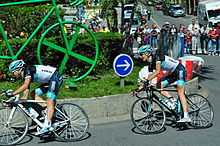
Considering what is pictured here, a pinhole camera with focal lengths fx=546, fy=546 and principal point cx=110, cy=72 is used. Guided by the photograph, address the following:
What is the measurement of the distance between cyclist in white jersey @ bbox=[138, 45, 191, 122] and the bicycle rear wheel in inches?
14.6

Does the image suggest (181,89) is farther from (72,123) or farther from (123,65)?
(123,65)

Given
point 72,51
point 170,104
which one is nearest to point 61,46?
point 72,51

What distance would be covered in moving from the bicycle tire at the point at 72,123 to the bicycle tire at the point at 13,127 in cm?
59

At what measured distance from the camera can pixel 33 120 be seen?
9641mm

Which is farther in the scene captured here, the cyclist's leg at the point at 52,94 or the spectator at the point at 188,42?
the spectator at the point at 188,42

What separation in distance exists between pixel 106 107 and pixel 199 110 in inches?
78.5

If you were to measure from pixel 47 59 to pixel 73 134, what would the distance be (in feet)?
16.3

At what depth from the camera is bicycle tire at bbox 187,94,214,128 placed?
10.7m

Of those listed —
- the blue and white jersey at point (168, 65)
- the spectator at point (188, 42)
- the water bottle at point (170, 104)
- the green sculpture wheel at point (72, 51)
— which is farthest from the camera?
the spectator at point (188, 42)

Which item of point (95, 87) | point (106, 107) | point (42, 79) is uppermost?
point (42, 79)

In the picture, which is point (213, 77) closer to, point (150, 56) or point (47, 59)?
point (47, 59)

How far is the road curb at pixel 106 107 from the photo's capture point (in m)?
11.3

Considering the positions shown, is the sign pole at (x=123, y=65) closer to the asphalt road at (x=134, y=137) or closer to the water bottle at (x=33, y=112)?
the asphalt road at (x=134, y=137)

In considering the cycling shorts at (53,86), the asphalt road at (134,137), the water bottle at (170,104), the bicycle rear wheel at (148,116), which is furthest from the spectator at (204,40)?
the cycling shorts at (53,86)
